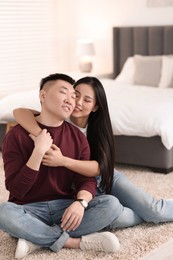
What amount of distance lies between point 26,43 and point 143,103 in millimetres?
2563

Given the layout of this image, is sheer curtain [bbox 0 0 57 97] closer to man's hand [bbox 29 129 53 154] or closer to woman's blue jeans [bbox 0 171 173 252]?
woman's blue jeans [bbox 0 171 173 252]

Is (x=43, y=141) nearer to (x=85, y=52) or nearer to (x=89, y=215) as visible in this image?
(x=89, y=215)

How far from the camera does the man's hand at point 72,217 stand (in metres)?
2.43

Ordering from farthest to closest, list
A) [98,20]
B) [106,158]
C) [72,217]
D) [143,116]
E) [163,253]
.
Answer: [98,20], [143,116], [106,158], [163,253], [72,217]

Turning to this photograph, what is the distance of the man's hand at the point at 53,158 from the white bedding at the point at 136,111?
1449 mm

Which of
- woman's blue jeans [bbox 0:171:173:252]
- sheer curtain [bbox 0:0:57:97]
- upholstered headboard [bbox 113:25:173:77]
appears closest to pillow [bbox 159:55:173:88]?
upholstered headboard [bbox 113:25:173:77]

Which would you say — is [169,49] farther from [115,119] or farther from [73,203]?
[73,203]

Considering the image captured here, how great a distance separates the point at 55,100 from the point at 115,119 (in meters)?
1.49

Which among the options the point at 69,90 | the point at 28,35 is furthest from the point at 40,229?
the point at 28,35

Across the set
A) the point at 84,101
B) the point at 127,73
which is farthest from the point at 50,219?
the point at 127,73

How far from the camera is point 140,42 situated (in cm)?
602

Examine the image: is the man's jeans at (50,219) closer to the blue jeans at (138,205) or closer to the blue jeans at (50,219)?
the blue jeans at (50,219)

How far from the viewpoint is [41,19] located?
6.48 metres

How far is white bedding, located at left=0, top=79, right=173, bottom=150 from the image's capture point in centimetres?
383
